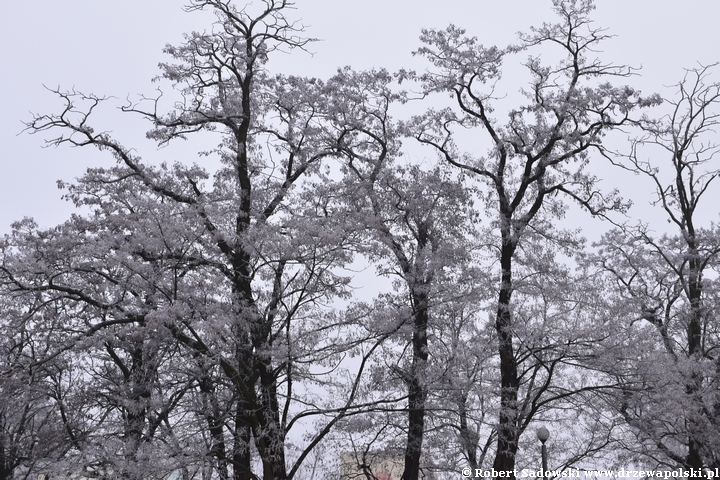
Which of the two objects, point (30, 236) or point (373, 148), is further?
point (373, 148)

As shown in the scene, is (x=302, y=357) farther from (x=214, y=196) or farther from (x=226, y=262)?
(x=214, y=196)

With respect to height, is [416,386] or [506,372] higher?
[506,372]

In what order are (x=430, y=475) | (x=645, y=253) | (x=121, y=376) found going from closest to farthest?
(x=121, y=376) → (x=430, y=475) → (x=645, y=253)

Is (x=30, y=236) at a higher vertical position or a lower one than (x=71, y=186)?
lower

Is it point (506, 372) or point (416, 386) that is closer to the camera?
point (416, 386)

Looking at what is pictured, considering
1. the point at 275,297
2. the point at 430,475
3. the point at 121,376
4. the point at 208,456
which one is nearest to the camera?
the point at 208,456

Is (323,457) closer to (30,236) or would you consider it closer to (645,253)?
(30,236)

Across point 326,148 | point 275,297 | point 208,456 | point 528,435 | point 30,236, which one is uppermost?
point 326,148

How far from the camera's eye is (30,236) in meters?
16.0

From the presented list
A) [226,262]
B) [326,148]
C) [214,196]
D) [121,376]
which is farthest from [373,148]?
[121,376]

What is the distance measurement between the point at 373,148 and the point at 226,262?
5989mm

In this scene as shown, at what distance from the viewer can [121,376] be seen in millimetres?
18484

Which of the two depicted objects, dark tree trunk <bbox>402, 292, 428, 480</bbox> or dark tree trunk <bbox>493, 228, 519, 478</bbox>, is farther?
dark tree trunk <bbox>402, 292, 428, 480</bbox>

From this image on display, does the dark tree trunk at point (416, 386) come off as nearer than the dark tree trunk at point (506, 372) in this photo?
No
